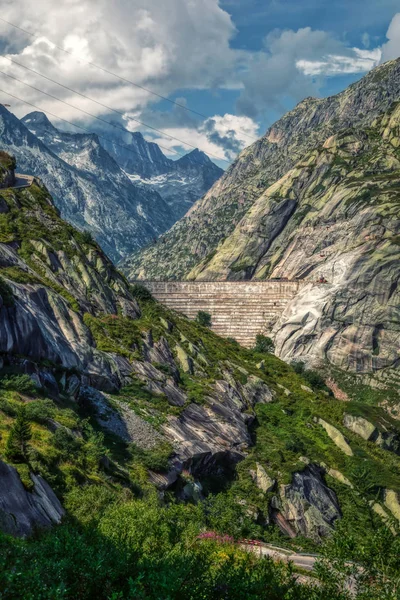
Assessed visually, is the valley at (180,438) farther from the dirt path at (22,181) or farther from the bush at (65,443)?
the dirt path at (22,181)

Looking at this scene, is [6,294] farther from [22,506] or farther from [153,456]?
[22,506]

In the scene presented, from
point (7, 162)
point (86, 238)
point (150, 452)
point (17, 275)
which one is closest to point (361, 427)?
point (150, 452)

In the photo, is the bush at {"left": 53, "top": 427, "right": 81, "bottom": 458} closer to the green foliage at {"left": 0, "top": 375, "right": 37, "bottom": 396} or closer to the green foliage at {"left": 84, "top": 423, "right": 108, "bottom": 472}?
the green foliage at {"left": 84, "top": 423, "right": 108, "bottom": 472}

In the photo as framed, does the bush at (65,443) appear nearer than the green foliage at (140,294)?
Yes

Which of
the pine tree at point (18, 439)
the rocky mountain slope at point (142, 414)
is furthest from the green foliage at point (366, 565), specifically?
the pine tree at point (18, 439)

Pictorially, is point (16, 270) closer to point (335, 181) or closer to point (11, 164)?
point (11, 164)

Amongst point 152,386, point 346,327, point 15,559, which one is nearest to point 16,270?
point 152,386

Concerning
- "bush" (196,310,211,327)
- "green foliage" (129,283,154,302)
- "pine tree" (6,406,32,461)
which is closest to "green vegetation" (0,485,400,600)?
"pine tree" (6,406,32,461)
